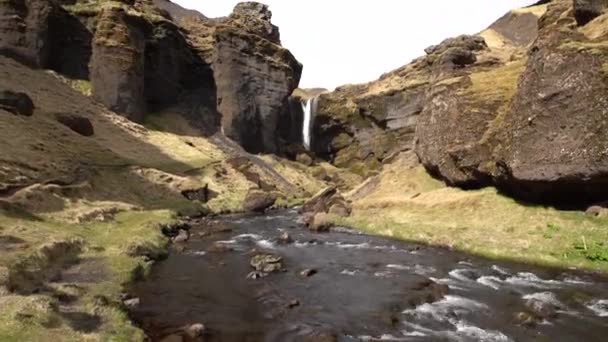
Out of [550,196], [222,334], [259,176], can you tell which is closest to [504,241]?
[550,196]

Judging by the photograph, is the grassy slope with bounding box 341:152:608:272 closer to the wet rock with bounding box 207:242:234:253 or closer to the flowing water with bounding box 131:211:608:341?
the flowing water with bounding box 131:211:608:341

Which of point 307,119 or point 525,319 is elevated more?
point 307,119

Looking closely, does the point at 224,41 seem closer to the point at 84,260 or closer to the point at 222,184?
the point at 222,184

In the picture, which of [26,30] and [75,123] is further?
[26,30]

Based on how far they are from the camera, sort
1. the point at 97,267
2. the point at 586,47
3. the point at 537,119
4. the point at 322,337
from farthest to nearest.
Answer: the point at 537,119, the point at 586,47, the point at 97,267, the point at 322,337

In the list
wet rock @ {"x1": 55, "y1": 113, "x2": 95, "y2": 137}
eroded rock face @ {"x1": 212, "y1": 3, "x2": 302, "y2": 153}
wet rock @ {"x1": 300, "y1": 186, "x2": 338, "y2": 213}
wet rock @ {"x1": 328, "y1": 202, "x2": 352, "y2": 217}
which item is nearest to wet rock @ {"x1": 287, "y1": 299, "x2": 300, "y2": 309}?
wet rock @ {"x1": 328, "y1": 202, "x2": 352, "y2": 217}

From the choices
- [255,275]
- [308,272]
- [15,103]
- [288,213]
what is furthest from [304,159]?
[255,275]

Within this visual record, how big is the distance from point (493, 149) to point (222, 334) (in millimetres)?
34855

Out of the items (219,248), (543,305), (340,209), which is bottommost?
(219,248)

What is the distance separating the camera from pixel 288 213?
62688 mm

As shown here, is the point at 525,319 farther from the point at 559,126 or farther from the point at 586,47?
the point at 586,47

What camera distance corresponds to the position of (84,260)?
89.7 ft

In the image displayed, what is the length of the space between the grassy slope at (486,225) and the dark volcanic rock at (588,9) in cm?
2023

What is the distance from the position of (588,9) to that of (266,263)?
41317mm
